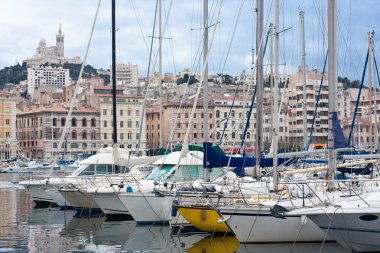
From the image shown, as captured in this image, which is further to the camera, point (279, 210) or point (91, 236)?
point (91, 236)

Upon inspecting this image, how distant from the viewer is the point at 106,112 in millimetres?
129875

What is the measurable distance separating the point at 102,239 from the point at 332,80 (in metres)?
8.70

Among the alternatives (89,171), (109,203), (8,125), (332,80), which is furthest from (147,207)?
(8,125)

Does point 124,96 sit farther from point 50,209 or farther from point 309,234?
point 309,234

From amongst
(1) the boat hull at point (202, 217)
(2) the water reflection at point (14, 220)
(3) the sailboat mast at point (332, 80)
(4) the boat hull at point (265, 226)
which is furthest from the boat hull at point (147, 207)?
(3) the sailboat mast at point (332, 80)

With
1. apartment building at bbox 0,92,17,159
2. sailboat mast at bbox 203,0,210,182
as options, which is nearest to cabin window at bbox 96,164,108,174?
sailboat mast at bbox 203,0,210,182

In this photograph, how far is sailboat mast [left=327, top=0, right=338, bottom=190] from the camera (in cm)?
2167

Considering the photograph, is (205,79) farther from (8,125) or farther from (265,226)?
(8,125)

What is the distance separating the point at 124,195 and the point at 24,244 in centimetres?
493

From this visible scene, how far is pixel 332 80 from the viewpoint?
2175 cm

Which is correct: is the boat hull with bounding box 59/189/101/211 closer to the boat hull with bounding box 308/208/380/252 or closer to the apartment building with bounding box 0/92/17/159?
the boat hull with bounding box 308/208/380/252

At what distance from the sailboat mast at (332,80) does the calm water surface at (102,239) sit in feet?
7.27

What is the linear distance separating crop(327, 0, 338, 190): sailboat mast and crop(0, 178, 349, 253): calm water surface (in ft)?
7.27

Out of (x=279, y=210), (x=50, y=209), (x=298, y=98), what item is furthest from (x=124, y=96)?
(x=279, y=210)
